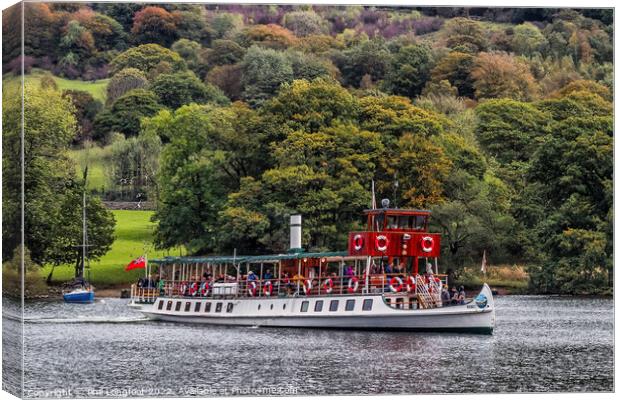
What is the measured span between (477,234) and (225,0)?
1442 inches

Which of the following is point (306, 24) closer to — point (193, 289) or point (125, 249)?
point (125, 249)

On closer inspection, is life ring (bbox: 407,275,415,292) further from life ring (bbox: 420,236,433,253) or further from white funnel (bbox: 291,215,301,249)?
white funnel (bbox: 291,215,301,249)

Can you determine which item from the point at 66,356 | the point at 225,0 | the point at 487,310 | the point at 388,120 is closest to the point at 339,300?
the point at 487,310

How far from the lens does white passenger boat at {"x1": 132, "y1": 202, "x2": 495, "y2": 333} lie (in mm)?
50125

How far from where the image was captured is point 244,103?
76625 mm

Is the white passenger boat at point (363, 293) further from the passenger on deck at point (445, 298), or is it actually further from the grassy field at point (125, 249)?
the grassy field at point (125, 249)

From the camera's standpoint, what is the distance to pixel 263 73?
78375 millimetres

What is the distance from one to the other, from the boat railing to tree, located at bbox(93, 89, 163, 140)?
64.8 ft

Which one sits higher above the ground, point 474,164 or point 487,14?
point 487,14

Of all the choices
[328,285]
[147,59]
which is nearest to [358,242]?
[328,285]

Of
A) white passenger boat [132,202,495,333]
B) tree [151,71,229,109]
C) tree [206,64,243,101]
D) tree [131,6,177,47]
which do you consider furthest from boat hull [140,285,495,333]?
tree [206,64,243,101]

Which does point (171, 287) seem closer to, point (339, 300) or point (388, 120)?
point (339, 300)

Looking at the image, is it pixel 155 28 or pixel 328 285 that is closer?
pixel 328 285

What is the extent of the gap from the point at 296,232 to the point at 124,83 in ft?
74.1
